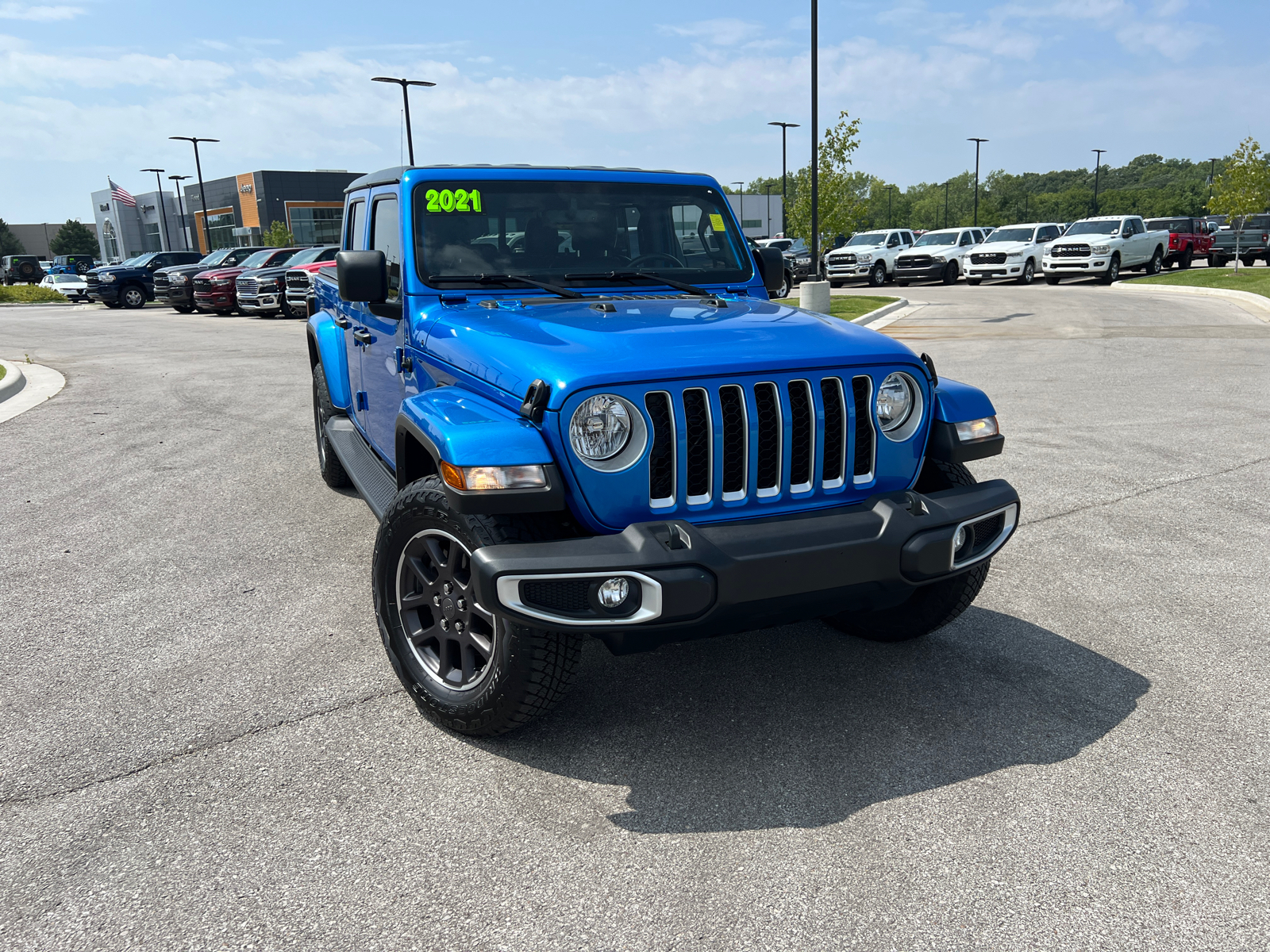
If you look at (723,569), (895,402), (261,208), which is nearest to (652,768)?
(723,569)

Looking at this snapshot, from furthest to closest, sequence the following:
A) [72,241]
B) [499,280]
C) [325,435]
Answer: [72,241]
[325,435]
[499,280]

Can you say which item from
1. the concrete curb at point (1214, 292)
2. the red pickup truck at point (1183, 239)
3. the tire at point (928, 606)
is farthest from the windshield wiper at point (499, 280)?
the red pickup truck at point (1183, 239)

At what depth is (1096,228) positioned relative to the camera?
104ft

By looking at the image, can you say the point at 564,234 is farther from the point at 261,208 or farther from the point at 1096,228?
the point at 261,208

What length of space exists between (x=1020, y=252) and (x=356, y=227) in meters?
30.7

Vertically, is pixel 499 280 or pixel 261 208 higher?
pixel 261 208

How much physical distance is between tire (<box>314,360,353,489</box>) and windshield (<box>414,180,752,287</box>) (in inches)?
90.2

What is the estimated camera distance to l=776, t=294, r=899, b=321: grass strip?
20.2m

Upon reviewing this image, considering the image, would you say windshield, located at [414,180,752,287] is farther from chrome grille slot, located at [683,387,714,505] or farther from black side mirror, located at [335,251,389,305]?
chrome grille slot, located at [683,387,714,505]

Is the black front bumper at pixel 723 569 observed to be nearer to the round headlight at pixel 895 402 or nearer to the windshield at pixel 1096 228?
the round headlight at pixel 895 402

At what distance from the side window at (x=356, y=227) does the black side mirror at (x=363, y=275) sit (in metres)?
0.99

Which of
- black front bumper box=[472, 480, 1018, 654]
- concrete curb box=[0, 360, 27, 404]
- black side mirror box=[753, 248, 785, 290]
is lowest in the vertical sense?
concrete curb box=[0, 360, 27, 404]

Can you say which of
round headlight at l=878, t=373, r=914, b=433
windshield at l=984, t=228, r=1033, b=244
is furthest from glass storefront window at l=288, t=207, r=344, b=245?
round headlight at l=878, t=373, r=914, b=433

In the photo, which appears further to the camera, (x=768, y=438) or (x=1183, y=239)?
(x=1183, y=239)
